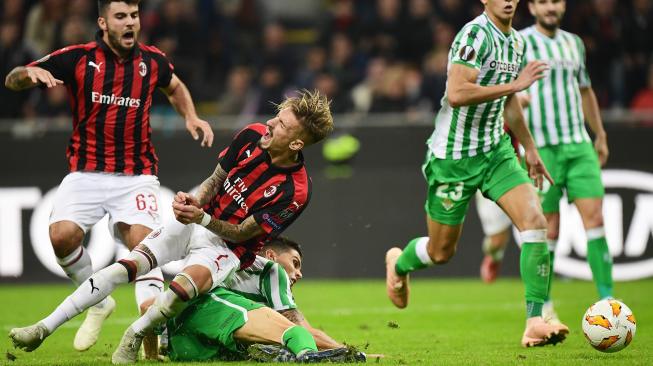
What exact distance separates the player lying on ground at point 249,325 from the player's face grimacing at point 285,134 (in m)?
0.77

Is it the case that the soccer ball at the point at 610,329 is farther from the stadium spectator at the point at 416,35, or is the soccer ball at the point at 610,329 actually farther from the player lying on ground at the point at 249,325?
the stadium spectator at the point at 416,35

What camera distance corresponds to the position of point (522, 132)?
7781 mm

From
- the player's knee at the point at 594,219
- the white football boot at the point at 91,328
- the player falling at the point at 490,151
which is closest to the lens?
the player falling at the point at 490,151

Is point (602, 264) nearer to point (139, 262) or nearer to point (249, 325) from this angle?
point (249, 325)

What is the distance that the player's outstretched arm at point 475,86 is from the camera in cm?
699

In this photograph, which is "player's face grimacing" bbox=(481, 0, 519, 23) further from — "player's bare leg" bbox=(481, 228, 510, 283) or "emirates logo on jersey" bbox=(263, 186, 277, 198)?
"player's bare leg" bbox=(481, 228, 510, 283)

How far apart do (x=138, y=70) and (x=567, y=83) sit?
138 inches

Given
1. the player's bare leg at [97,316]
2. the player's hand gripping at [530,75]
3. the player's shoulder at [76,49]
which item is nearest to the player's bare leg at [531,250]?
the player's hand gripping at [530,75]

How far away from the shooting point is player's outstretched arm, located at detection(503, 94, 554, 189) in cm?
777

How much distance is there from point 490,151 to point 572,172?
1542 millimetres

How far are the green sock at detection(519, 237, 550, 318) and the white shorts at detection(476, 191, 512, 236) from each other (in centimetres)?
410

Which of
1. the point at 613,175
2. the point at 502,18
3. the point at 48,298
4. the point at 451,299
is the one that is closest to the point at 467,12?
the point at 613,175

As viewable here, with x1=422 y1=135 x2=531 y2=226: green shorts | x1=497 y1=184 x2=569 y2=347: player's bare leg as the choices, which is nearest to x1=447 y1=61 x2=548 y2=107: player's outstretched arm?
x1=422 y1=135 x2=531 y2=226: green shorts

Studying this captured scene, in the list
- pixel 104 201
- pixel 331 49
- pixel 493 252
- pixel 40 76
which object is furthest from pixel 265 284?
pixel 331 49
